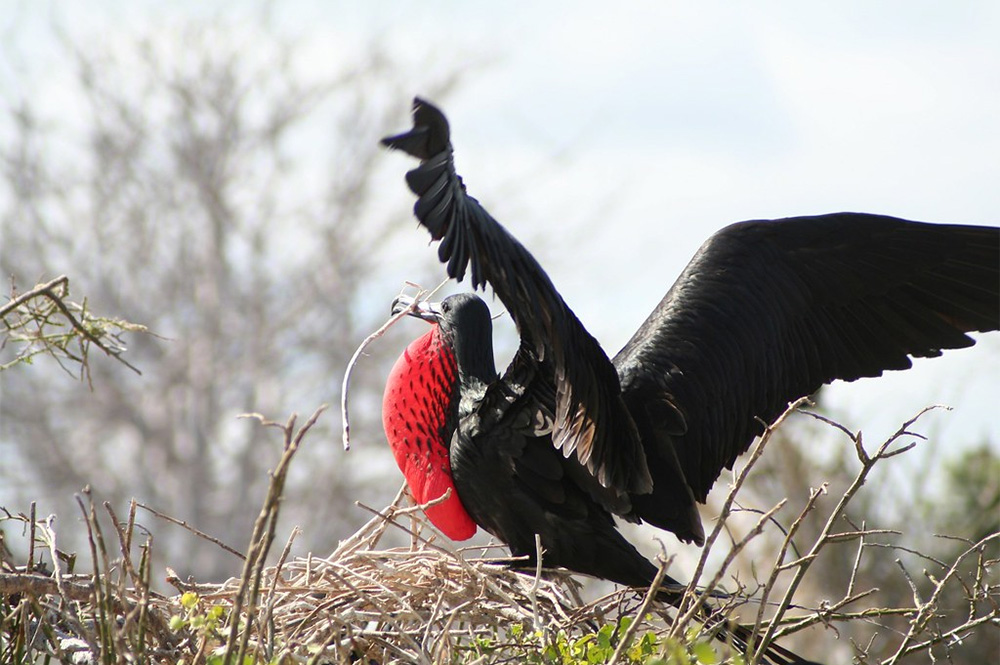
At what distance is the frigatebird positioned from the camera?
9.13 feet

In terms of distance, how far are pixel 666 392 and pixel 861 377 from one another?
56 centimetres

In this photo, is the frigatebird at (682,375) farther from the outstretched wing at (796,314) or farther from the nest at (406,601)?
the nest at (406,601)

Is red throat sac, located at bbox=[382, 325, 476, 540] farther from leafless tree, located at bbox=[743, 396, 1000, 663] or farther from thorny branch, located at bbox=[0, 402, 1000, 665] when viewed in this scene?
leafless tree, located at bbox=[743, 396, 1000, 663]

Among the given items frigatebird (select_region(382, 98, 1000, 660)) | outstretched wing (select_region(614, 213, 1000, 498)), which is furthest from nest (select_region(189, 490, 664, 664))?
outstretched wing (select_region(614, 213, 1000, 498))

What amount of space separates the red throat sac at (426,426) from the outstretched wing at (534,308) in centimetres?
34

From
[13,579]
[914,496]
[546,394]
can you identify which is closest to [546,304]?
[546,394]

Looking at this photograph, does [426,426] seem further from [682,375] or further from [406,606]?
[406,606]

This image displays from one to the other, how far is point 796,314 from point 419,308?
3.08 feet

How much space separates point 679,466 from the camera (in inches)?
110

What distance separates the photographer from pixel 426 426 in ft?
9.76

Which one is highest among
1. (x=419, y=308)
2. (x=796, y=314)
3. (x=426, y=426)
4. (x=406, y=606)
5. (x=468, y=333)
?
(x=419, y=308)

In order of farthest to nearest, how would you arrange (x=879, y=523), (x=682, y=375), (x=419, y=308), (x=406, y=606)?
(x=879, y=523) → (x=419, y=308) → (x=682, y=375) → (x=406, y=606)

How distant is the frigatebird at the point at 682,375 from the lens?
2783mm

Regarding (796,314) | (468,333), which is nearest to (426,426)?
(468,333)
